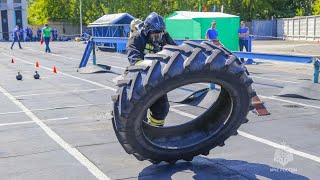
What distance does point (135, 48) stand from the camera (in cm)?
553

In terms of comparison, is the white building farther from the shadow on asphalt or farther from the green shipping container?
the shadow on asphalt

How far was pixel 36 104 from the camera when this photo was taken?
977 centimetres

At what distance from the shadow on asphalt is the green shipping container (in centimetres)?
1658

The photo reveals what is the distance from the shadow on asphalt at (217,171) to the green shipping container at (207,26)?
16.6m

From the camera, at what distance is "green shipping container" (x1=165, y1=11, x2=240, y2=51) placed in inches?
864

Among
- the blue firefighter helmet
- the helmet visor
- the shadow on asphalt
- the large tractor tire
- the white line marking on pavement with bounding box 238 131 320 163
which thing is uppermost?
the blue firefighter helmet

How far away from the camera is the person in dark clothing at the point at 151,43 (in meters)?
5.39

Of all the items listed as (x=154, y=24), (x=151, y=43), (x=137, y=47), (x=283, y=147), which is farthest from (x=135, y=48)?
(x=283, y=147)

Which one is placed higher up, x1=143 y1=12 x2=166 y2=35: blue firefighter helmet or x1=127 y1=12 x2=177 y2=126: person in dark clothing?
x1=143 y1=12 x2=166 y2=35: blue firefighter helmet

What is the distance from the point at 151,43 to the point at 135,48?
0.26 meters

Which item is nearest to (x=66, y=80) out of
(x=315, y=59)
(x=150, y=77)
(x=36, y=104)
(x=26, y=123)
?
(x=36, y=104)

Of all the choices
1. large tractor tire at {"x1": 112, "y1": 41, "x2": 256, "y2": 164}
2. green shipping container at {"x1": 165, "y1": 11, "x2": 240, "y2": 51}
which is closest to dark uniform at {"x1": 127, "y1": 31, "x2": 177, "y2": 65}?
large tractor tire at {"x1": 112, "y1": 41, "x2": 256, "y2": 164}

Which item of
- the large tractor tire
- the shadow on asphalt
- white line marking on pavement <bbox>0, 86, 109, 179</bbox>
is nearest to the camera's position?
the large tractor tire

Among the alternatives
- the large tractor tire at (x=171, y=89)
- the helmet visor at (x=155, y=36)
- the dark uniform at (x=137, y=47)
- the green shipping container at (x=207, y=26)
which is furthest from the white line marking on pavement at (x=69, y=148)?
the green shipping container at (x=207, y=26)
